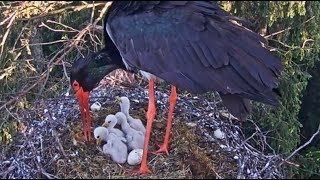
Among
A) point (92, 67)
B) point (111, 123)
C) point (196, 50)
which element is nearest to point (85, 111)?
point (111, 123)

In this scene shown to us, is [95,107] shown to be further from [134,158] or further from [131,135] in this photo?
[134,158]

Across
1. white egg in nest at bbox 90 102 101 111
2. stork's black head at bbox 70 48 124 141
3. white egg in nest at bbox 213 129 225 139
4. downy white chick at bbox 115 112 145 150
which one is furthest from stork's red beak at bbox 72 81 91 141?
white egg in nest at bbox 213 129 225 139

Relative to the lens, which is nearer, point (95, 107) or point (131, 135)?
point (131, 135)

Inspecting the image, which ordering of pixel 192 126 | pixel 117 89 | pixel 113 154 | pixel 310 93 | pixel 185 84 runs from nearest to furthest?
pixel 185 84, pixel 113 154, pixel 192 126, pixel 117 89, pixel 310 93

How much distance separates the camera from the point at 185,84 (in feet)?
16.2

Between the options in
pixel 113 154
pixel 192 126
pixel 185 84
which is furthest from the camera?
pixel 192 126

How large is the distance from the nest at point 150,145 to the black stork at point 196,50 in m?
0.34

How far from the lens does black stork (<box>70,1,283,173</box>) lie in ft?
15.9

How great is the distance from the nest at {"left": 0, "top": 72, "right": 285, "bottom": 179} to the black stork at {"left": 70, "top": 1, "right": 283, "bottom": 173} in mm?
337

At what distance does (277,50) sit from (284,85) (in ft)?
1.76

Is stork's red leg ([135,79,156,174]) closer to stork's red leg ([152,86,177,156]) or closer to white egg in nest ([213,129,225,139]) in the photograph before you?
stork's red leg ([152,86,177,156])

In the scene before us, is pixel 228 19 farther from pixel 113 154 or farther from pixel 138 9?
pixel 113 154

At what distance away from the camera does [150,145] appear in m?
5.76

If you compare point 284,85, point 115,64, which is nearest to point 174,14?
point 115,64
